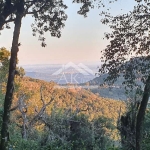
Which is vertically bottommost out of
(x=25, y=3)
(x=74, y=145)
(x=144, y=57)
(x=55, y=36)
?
(x=74, y=145)

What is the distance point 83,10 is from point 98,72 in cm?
266

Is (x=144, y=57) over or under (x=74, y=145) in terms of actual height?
over

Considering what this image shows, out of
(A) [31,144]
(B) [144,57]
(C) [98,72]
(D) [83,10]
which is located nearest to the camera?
(B) [144,57]

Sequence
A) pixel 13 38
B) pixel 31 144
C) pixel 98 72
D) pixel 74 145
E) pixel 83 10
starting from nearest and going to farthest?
pixel 98 72 < pixel 13 38 < pixel 83 10 < pixel 31 144 < pixel 74 145

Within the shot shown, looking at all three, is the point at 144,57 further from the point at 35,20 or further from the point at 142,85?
the point at 35,20

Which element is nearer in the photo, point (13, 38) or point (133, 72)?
point (133, 72)

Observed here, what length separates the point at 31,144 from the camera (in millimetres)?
12438

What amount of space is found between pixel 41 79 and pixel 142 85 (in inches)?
3540

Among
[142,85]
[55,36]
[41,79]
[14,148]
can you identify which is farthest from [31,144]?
[41,79]

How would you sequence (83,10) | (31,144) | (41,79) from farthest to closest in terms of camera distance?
(41,79) → (31,144) → (83,10)

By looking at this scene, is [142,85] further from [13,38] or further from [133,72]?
[13,38]

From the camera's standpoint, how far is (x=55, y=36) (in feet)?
36.5

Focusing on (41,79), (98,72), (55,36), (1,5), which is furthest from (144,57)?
(41,79)

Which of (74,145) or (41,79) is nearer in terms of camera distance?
(74,145)
